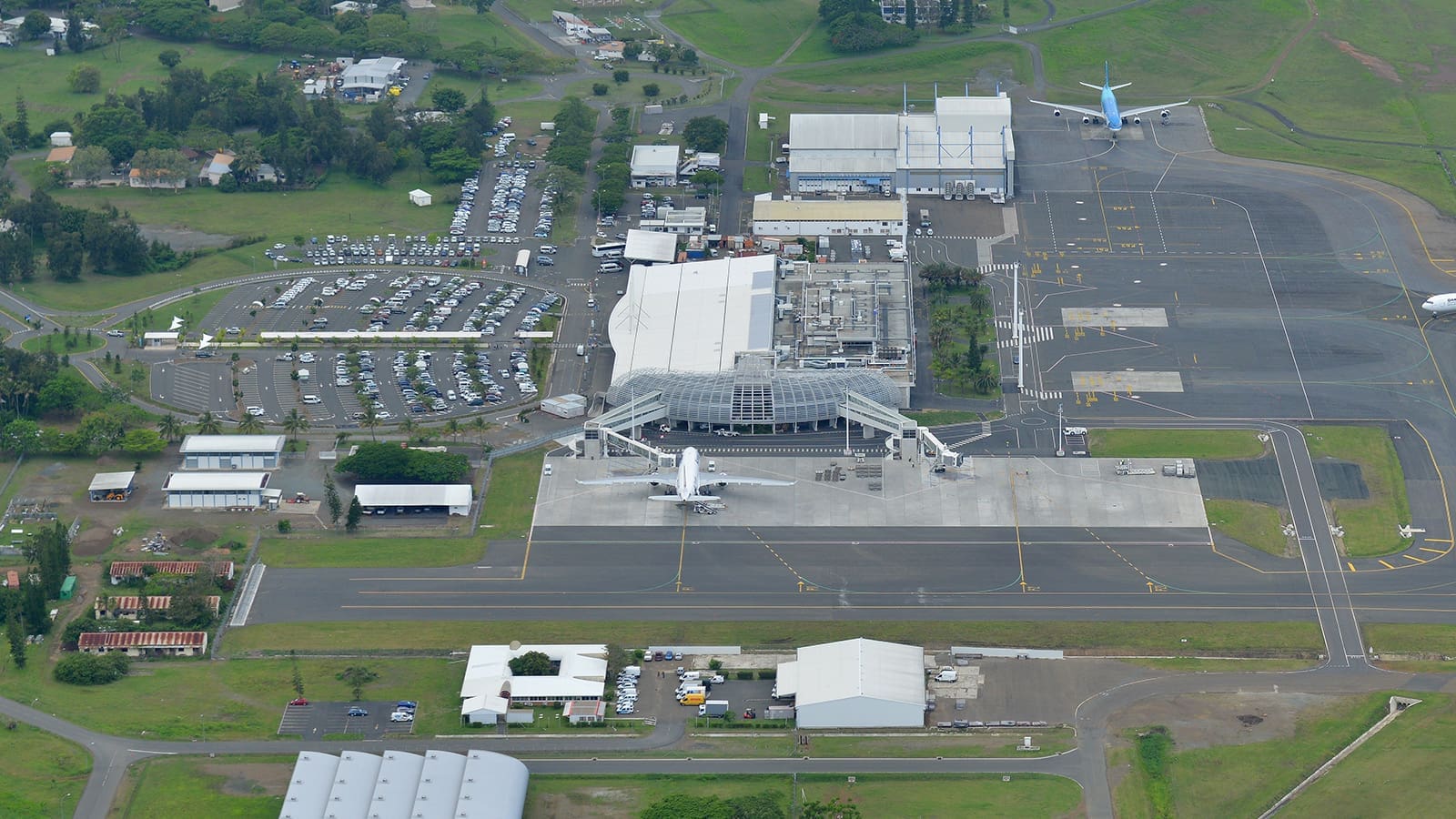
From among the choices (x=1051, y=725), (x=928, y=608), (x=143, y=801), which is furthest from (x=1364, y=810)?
(x=143, y=801)

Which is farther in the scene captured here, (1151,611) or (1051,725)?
(1151,611)

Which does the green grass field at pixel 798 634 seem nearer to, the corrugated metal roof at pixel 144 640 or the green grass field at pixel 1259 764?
the corrugated metal roof at pixel 144 640

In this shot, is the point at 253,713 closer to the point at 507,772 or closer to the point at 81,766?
the point at 81,766

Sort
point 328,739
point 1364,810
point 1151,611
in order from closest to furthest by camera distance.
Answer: point 1364,810 → point 328,739 → point 1151,611

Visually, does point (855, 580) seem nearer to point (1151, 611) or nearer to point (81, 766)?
point (1151, 611)

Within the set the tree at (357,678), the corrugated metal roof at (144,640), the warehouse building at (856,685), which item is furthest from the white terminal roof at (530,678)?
the corrugated metal roof at (144,640)

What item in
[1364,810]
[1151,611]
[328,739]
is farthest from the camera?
[1151,611]
